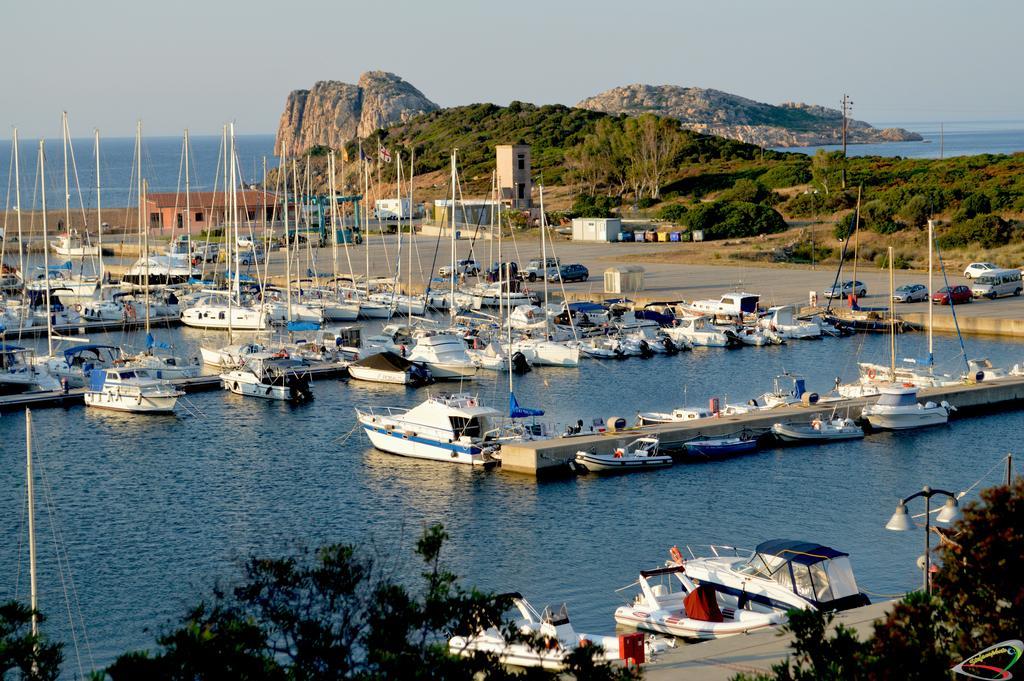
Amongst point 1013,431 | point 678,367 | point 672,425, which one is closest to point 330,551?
point 672,425

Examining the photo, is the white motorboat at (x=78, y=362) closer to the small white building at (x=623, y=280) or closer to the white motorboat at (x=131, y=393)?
the white motorboat at (x=131, y=393)

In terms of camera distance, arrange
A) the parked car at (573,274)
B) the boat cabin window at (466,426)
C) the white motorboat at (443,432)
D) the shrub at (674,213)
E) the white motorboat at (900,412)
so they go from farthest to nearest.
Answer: the shrub at (674,213)
the parked car at (573,274)
the white motorboat at (900,412)
the boat cabin window at (466,426)
the white motorboat at (443,432)

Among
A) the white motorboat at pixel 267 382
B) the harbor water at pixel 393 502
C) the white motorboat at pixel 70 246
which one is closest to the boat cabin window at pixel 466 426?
the harbor water at pixel 393 502

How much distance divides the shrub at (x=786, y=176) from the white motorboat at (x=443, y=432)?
224 ft

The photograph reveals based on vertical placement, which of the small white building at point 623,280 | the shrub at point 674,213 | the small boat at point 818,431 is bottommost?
the small boat at point 818,431

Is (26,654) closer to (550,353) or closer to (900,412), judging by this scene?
(900,412)

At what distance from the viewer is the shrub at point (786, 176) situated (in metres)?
103

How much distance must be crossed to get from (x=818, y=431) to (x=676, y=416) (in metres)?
4.10

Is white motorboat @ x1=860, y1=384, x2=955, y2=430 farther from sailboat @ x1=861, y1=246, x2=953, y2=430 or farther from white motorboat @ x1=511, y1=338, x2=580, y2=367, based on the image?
white motorboat @ x1=511, y1=338, x2=580, y2=367

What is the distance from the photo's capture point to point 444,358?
51.2 metres

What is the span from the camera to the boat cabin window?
38031mm

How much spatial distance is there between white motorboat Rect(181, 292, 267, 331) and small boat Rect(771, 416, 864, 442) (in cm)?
2704

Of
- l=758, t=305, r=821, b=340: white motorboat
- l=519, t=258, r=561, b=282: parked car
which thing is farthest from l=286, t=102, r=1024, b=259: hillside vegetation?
l=519, t=258, r=561, b=282: parked car

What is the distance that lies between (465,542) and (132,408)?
735 inches
